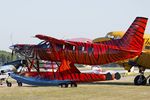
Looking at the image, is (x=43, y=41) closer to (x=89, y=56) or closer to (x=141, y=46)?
(x=89, y=56)

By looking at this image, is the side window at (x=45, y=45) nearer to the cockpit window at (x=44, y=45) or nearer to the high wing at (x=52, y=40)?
the cockpit window at (x=44, y=45)

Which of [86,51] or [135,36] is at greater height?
[135,36]

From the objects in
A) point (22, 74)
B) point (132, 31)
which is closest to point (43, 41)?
point (22, 74)

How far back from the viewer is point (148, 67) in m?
32.8

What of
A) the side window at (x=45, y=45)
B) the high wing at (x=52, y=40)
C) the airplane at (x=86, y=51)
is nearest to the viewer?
the airplane at (x=86, y=51)

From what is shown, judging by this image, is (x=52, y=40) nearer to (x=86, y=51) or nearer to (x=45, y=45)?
(x=45, y=45)

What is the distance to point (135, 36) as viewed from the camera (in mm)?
30531

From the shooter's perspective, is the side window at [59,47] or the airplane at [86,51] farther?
the side window at [59,47]

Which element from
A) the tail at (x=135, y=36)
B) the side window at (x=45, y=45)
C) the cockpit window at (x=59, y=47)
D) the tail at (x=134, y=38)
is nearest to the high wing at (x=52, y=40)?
the cockpit window at (x=59, y=47)

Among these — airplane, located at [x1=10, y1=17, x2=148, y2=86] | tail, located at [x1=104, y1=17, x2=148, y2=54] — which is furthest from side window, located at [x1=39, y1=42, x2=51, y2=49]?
tail, located at [x1=104, y1=17, x2=148, y2=54]

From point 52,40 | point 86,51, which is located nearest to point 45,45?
point 52,40

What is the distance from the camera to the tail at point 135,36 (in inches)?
1191

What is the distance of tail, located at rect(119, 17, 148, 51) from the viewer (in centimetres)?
3025

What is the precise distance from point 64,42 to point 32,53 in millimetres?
3126
